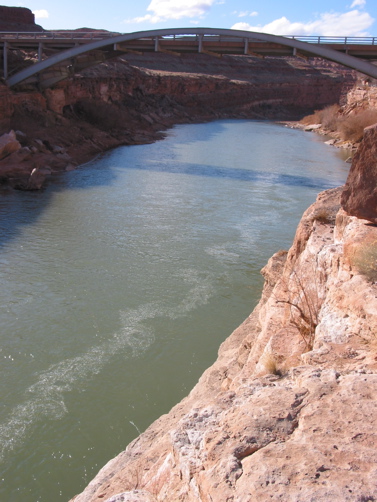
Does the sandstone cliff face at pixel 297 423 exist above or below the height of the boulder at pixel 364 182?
below

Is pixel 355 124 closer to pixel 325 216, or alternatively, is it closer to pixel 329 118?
pixel 329 118

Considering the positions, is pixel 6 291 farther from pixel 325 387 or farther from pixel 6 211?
pixel 325 387

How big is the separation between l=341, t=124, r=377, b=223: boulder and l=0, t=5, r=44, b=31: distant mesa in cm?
6903

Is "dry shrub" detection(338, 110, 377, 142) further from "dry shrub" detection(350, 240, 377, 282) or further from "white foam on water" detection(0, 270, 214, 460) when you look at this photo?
"dry shrub" detection(350, 240, 377, 282)

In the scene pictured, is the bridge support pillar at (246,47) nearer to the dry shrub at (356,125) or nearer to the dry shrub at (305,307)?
the dry shrub at (356,125)

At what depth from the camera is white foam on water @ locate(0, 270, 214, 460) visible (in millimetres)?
6887

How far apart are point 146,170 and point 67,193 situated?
5.76 m

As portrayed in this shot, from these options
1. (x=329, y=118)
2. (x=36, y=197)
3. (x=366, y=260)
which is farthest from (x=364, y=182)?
(x=329, y=118)

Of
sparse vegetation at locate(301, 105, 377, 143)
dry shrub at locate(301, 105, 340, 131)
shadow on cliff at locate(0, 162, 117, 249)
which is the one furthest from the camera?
dry shrub at locate(301, 105, 340, 131)

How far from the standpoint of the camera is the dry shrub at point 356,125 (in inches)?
1404

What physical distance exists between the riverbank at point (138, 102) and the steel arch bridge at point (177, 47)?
1.16m

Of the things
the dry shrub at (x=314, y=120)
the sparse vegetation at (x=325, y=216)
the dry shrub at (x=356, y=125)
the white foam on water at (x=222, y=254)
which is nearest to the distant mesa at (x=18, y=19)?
the dry shrub at (x=314, y=120)

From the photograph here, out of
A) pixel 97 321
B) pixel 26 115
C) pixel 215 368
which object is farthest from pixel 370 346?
pixel 26 115

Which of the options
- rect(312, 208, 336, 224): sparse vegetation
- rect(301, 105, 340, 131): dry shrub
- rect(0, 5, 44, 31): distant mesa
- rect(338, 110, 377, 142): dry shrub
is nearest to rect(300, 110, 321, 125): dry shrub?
rect(301, 105, 340, 131): dry shrub
